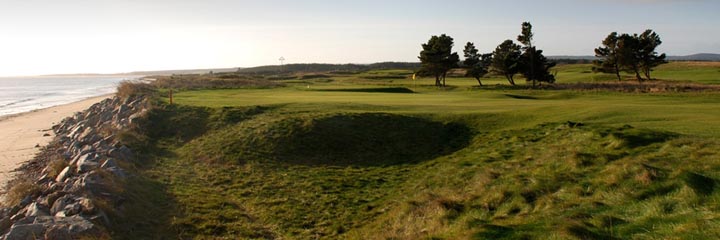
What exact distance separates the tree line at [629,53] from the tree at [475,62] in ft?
53.5

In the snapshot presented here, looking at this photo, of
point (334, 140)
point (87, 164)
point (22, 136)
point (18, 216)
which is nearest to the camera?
point (18, 216)

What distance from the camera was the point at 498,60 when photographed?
55.6m

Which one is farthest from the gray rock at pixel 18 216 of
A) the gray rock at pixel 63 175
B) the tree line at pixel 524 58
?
the tree line at pixel 524 58

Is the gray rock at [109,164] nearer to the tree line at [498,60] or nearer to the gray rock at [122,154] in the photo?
the gray rock at [122,154]

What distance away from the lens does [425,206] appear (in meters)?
9.91

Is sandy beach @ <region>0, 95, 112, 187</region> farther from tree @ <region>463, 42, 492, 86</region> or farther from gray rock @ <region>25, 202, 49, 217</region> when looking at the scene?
tree @ <region>463, 42, 492, 86</region>

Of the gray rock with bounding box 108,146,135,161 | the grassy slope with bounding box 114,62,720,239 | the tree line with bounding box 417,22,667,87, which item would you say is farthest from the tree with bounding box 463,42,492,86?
the gray rock with bounding box 108,146,135,161

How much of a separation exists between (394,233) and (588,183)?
12.6 feet

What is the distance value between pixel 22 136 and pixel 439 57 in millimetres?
43306

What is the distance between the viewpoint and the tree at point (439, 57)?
60.2 metres

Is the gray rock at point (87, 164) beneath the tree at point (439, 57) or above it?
beneath

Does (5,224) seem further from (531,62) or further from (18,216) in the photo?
(531,62)

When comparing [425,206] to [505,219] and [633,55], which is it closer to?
[505,219]

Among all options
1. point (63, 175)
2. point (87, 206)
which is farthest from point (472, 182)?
point (63, 175)
